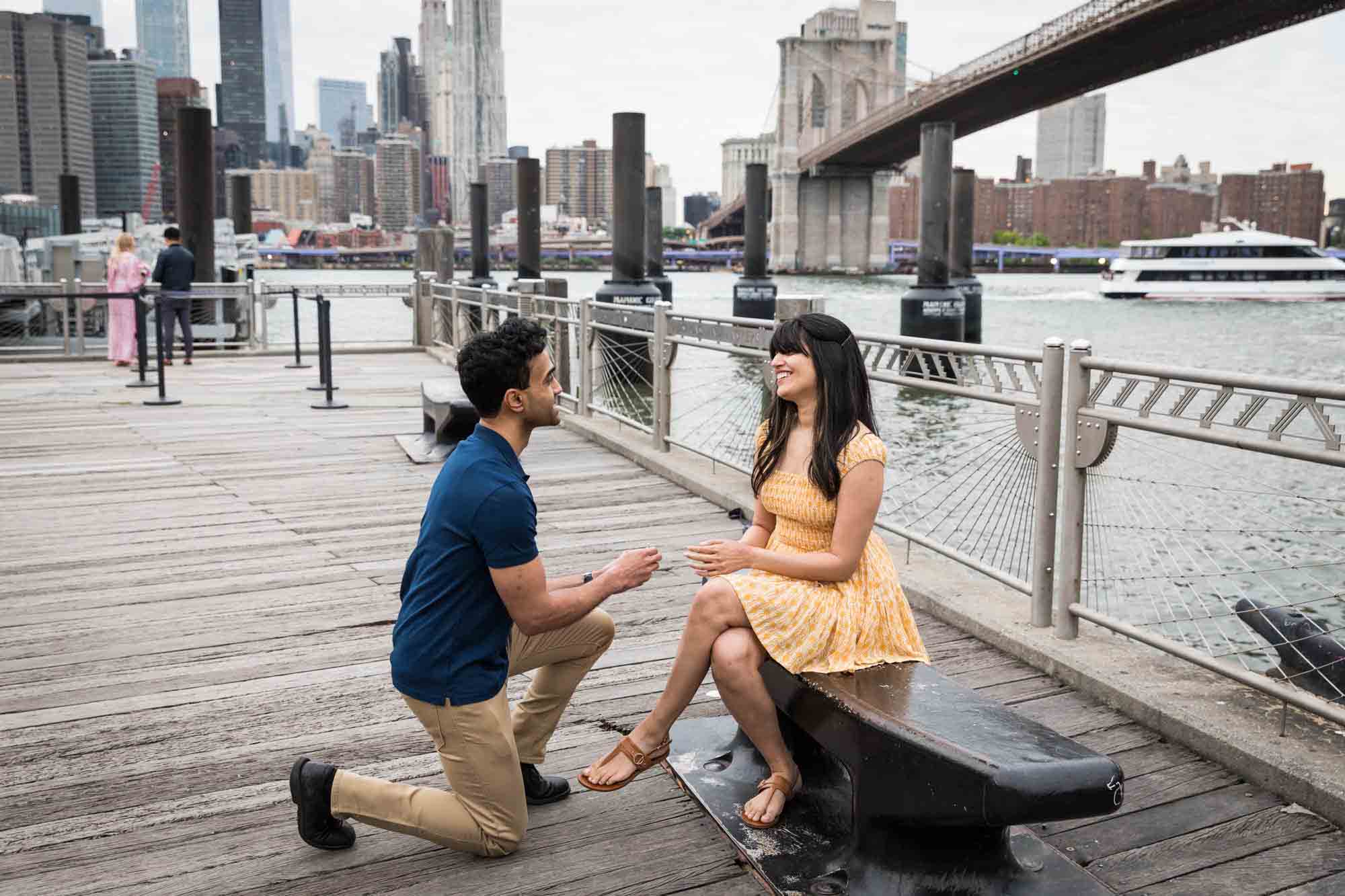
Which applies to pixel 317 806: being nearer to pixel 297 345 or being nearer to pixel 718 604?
pixel 718 604

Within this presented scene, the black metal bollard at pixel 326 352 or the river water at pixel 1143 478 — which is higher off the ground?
the black metal bollard at pixel 326 352

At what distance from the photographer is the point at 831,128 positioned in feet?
300

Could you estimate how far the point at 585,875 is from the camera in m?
2.70

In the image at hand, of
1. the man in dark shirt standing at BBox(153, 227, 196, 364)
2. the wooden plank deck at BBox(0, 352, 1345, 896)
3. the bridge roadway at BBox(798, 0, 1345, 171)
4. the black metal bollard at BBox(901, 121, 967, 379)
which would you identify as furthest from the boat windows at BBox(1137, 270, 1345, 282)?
the wooden plank deck at BBox(0, 352, 1345, 896)

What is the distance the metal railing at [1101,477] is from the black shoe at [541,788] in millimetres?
1935

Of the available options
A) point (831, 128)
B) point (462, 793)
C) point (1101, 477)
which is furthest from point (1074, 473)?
point (831, 128)

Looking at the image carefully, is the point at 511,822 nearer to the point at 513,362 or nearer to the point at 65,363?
the point at 513,362

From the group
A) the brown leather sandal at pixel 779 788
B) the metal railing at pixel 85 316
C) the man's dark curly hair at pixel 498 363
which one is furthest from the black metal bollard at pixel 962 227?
the man's dark curly hair at pixel 498 363

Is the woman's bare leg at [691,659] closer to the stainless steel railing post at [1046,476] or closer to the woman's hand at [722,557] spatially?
the woman's hand at [722,557]

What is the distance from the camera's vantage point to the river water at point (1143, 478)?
5500mm

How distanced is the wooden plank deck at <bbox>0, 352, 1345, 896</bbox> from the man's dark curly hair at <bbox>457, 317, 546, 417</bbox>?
43.3 inches

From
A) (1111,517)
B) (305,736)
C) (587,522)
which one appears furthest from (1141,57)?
(305,736)

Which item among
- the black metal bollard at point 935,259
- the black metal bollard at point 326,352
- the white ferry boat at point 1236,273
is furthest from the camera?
the white ferry boat at point 1236,273

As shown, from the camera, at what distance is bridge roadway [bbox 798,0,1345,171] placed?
37.4m
